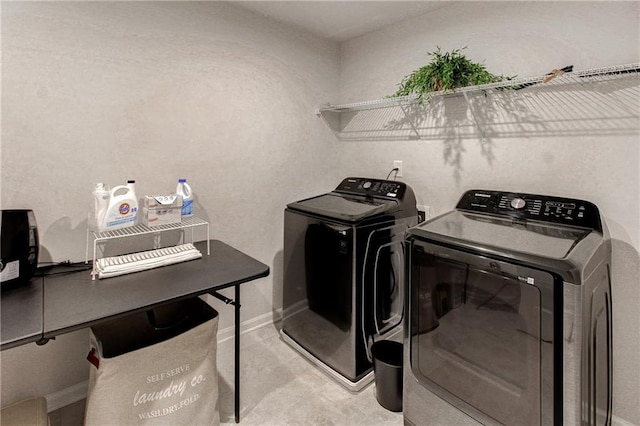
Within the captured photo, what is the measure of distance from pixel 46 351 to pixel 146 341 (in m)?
0.51

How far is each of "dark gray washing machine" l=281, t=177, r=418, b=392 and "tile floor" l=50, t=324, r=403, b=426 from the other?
0.09 metres

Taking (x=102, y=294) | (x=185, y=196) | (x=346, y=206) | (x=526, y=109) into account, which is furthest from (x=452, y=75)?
(x=102, y=294)

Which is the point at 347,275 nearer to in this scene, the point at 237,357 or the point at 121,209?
the point at 237,357

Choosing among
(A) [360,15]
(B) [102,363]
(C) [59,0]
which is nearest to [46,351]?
(B) [102,363]

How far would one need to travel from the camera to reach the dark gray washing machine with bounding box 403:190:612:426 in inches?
48.0

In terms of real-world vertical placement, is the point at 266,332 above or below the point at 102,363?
below

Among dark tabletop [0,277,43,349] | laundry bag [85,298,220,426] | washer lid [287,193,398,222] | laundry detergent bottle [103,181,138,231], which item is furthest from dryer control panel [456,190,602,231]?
dark tabletop [0,277,43,349]

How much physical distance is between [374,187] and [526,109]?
1.03 m

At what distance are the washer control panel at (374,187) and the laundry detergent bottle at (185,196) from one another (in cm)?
117

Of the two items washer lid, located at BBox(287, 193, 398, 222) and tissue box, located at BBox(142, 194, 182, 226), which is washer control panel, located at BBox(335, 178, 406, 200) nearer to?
washer lid, located at BBox(287, 193, 398, 222)

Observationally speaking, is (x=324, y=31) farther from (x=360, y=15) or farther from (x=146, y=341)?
(x=146, y=341)

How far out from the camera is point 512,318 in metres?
1.33

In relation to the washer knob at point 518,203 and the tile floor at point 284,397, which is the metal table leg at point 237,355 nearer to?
the tile floor at point 284,397

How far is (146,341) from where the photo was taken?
71.9 inches
